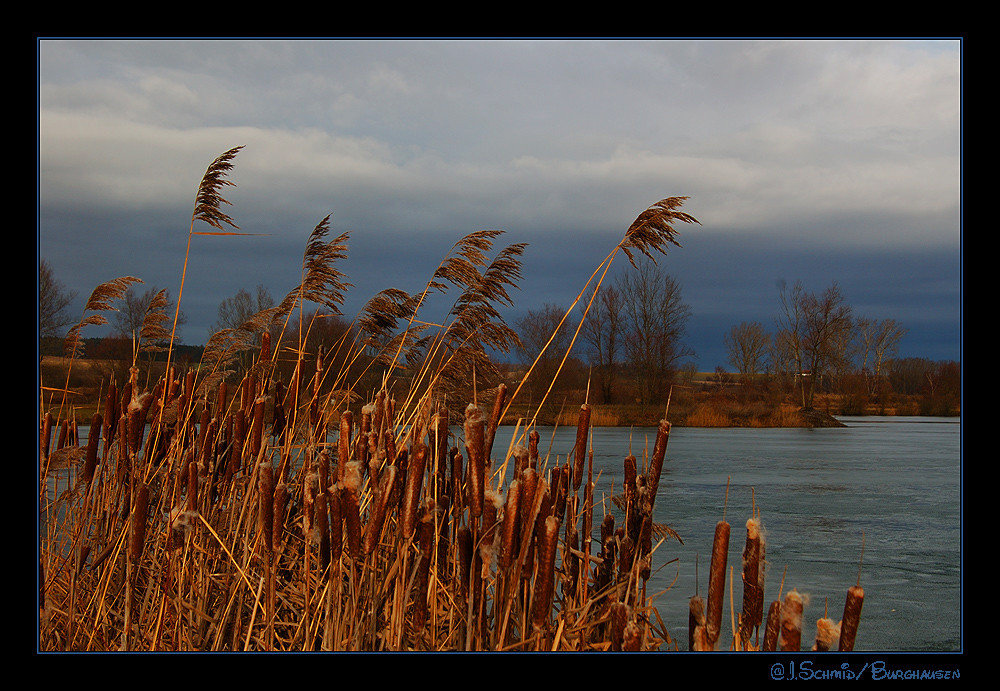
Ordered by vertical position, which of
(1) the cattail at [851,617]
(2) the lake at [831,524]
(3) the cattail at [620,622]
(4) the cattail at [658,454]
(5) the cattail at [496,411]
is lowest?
(2) the lake at [831,524]

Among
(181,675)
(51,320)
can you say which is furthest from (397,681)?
(51,320)

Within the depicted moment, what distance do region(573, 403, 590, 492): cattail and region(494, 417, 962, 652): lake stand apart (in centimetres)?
11

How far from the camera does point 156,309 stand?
177 inches

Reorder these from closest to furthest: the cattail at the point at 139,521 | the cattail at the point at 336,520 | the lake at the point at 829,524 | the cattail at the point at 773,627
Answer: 1. the cattail at the point at 773,627
2. the cattail at the point at 336,520
3. the cattail at the point at 139,521
4. the lake at the point at 829,524

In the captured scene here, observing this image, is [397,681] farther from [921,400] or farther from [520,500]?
[921,400]

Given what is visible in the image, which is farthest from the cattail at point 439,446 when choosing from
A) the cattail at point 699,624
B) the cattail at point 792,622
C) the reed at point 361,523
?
the cattail at point 792,622

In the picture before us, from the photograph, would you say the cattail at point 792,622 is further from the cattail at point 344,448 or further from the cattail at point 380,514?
the cattail at point 344,448

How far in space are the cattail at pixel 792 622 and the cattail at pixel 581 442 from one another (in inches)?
34.8

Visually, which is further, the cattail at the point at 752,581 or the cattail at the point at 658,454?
the cattail at the point at 658,454

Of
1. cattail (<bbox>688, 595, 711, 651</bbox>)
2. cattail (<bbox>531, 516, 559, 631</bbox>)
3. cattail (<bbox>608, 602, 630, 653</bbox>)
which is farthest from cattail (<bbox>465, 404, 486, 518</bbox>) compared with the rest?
cattail (<bbox>688, 595, 711, 651</bbox>)

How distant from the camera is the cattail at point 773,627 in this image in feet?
6.16

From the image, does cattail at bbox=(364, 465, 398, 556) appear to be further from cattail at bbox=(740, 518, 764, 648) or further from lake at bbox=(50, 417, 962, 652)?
cattail at bbox=(740, 518, 764, 648)

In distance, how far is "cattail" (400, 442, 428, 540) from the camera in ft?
6.86

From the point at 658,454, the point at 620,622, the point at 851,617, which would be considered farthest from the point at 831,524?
the point at 851,617
